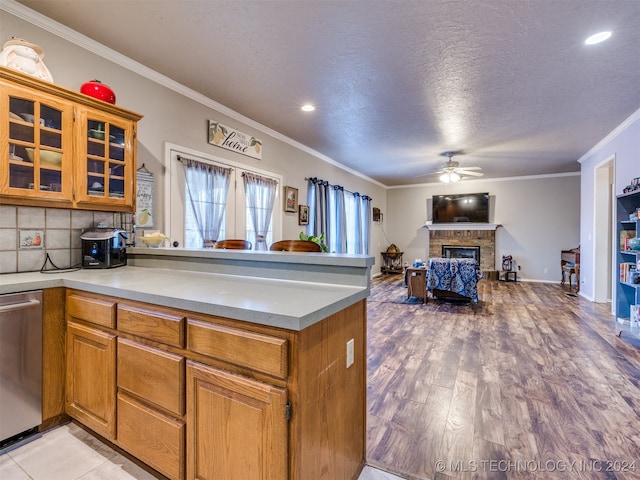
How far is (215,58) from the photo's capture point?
8.59 ft

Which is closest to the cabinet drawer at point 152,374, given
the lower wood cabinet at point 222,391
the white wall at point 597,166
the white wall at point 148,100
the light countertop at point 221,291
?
the lower wood cabinet at point 222,391

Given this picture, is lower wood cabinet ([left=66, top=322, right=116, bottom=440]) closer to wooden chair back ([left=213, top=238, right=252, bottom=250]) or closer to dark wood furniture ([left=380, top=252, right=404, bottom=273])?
wooden chair back ([left=213, top=238, right=252, bottom=250])

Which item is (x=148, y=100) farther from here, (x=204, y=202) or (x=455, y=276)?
(x=455, y=276)

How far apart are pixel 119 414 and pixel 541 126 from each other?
539 cm

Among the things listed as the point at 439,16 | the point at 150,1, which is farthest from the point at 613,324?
the point at 150,1

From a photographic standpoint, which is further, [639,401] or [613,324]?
[613,324]

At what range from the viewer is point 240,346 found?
113 cm

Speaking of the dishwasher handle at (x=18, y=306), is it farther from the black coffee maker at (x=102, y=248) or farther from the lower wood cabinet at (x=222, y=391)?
the black coffee maker at (x=102, y=248)

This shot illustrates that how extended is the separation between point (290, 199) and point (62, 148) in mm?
3081

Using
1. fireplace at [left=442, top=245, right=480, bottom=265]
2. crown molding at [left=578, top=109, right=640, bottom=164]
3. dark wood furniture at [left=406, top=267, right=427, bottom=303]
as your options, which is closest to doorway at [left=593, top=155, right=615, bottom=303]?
crown molding at [left=578, top=109, right=640, bottom=164]

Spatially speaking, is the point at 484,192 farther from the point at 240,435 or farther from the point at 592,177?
the point at 240,435

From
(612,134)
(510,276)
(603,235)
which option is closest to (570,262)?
(510,276)

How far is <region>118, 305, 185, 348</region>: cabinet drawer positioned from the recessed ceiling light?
133 inches

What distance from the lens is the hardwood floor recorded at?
64.8 inches
